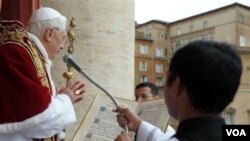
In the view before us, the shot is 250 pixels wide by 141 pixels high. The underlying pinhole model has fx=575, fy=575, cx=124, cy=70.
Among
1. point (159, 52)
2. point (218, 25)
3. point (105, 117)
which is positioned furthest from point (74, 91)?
point (159, 52)

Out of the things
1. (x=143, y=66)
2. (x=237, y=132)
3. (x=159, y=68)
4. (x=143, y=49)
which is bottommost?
(x=159, y=68)

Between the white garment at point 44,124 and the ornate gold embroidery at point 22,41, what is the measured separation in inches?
7.0

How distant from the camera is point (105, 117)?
2926 millimetres

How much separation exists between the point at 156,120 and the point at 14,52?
769mm

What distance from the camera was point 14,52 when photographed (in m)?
2.82

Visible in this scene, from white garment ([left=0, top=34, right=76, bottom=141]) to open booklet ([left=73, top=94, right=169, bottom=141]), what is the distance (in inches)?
4.9

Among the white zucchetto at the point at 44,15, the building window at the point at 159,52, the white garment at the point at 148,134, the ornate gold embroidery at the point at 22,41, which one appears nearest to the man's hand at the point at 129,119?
the white garment at the point at 148,134

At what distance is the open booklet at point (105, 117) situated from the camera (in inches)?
112

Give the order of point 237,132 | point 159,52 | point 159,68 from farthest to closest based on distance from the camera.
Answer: point 159,52 → point 159,68 → point 237,132

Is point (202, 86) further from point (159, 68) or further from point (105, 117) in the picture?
point (159, 68)

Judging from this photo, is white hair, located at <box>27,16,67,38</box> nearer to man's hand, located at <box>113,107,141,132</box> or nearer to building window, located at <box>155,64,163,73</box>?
man's hand, located at <box>113,107,141,132</box>

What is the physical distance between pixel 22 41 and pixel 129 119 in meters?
0.81

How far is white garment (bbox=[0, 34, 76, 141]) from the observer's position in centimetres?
270

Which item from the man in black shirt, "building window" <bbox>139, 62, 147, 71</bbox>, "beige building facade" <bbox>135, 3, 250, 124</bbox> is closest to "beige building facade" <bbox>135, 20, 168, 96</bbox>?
"building window" <bbox>139, 62, 147, 71</bbox>
